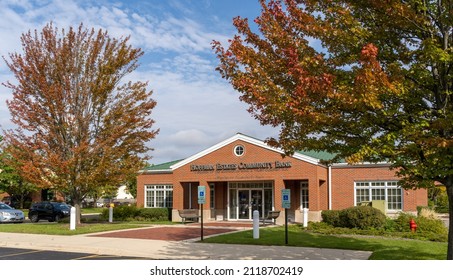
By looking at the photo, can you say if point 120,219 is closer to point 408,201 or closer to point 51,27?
point 51,27

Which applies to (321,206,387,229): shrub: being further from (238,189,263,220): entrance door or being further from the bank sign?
(238,189,263,220): entrance door

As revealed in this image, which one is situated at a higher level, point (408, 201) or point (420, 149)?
point (420, 149)

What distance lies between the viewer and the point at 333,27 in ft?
32.2

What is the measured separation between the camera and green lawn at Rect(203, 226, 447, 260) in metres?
13.3

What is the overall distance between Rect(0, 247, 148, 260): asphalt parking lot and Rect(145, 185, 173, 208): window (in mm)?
17847

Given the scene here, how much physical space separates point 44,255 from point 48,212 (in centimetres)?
2081

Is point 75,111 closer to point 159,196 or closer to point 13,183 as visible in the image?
point 159,196

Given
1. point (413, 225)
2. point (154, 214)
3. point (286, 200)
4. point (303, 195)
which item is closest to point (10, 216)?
Result: point (154, 214)

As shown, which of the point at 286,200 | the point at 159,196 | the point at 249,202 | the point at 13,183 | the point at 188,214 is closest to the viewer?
the point at 286,200

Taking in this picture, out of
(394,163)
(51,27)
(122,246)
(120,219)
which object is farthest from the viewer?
(120,219)

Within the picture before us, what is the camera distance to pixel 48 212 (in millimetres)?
33906

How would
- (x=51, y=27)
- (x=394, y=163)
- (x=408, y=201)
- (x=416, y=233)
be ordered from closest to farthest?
(x=394, y=163) → (x=416, y=233) → (x=51, y=27) → (x=408, y=201)
